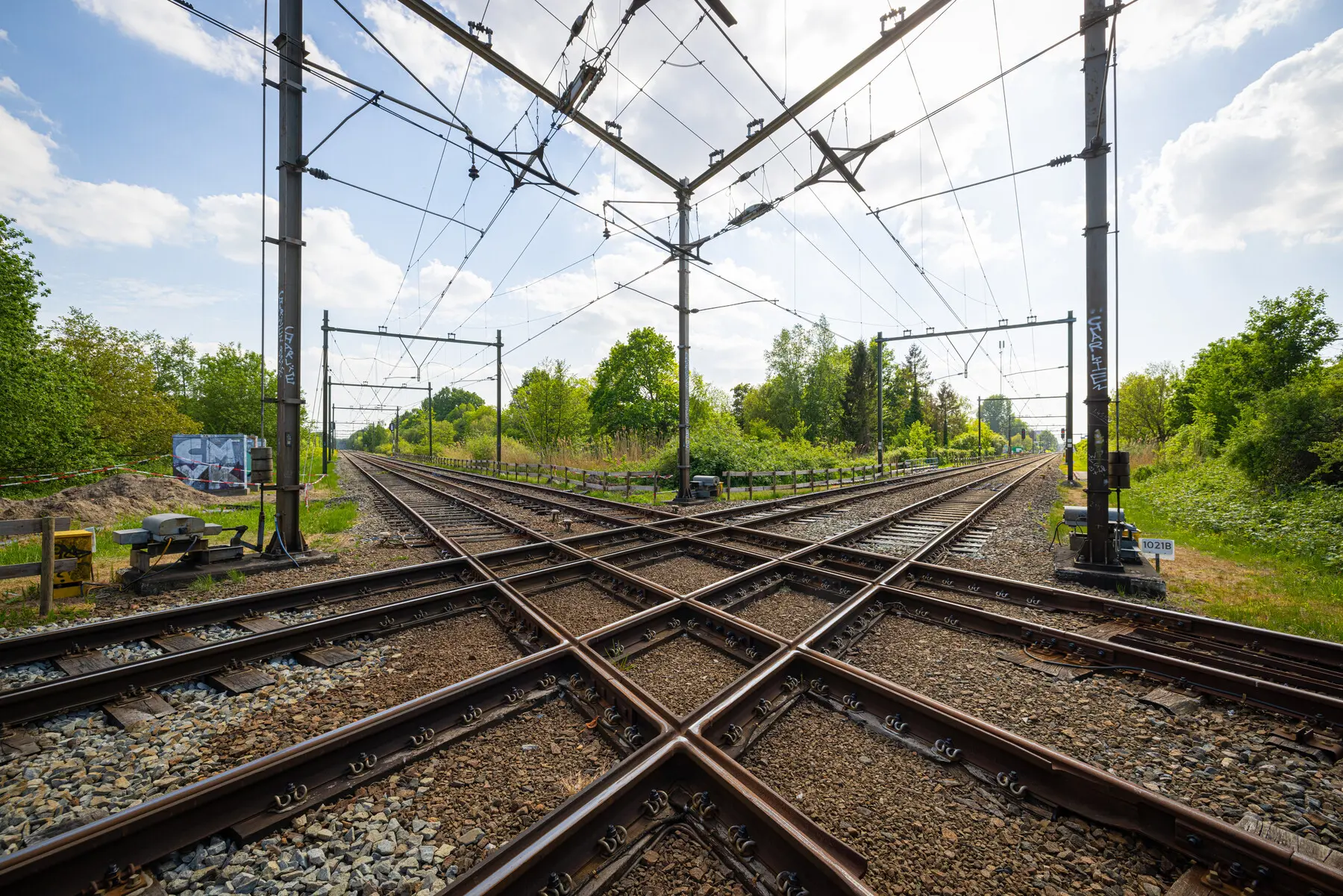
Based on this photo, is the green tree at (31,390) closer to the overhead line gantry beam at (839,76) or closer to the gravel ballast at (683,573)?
the overhead line gantry beam at (839,76)

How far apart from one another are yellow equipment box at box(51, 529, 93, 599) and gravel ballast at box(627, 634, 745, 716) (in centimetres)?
679

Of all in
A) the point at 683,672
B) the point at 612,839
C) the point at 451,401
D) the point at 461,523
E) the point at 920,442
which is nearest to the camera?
the point at 612,839

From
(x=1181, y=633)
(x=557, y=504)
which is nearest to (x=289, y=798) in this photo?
(x=1181, y=633)

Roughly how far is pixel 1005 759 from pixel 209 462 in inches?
988

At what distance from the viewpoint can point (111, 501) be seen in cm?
1243

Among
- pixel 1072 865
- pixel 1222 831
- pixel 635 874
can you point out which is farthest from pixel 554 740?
pixel 1222 831

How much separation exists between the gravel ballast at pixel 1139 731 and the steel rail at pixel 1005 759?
0.46 meters

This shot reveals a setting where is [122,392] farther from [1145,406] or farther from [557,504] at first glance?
[1145,406]

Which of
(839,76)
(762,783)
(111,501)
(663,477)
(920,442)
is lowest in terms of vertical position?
(762,783)

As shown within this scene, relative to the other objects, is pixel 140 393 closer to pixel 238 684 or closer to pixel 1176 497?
pixel 238 684

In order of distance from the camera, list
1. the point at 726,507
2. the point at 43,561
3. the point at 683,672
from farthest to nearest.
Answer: the point at 726,507 < the point at 43,561 < the point at 683,672

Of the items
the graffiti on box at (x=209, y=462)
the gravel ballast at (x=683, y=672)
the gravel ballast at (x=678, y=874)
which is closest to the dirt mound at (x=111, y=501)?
the graffiti on box at (x=209, y=462)

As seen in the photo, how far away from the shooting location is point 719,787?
2357 mm

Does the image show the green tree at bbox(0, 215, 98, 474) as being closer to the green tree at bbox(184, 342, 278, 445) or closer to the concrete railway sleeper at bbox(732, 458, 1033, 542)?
the green tree at bbox(184, 342, 278, 445)
